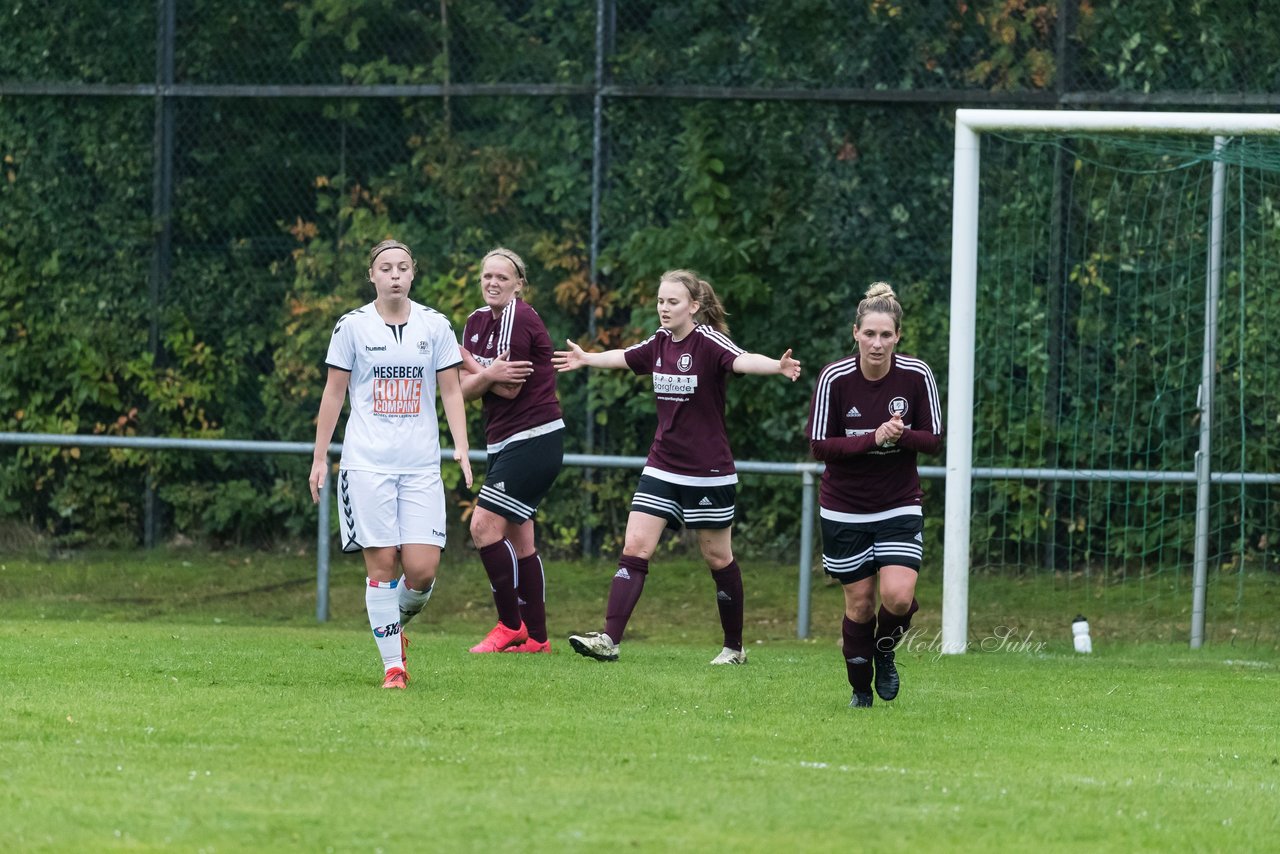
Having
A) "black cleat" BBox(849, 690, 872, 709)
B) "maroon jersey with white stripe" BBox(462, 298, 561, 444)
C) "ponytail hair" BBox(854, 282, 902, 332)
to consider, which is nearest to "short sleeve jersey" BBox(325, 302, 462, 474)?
"maroon jersey with white stripe" BBox(462, 298, 561, 444)

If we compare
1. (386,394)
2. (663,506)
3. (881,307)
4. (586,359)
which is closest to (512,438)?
(586,359)

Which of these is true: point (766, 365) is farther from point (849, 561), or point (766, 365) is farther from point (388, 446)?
point (388, 446)

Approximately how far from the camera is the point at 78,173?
14312 millimetres

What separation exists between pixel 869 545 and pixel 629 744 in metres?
1.48

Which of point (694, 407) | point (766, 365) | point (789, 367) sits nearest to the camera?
point (789, 367)

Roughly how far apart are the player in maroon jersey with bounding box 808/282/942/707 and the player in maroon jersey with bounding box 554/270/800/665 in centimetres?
163

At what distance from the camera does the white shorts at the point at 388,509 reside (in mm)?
7652

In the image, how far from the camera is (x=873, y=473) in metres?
7.38

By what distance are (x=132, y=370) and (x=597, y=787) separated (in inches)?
374

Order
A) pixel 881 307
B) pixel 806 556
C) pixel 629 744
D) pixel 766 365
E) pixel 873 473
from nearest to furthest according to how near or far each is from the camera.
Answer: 1. pixel 629 744
2. pixel 881 307
3. pixel 873 473
4. pixel 766 365
5. pixel 806 556

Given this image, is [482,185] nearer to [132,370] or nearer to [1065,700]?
[132,370]

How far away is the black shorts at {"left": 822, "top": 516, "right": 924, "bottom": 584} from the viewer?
7316 mm

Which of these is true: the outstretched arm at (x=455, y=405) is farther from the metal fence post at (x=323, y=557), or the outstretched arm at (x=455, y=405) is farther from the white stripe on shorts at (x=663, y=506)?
the metal fence post at (x=323, y=557)

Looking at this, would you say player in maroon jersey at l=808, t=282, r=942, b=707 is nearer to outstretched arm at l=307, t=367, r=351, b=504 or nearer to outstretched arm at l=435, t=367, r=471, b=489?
outstretched arm at l=435, t=367, r=471, b=489
